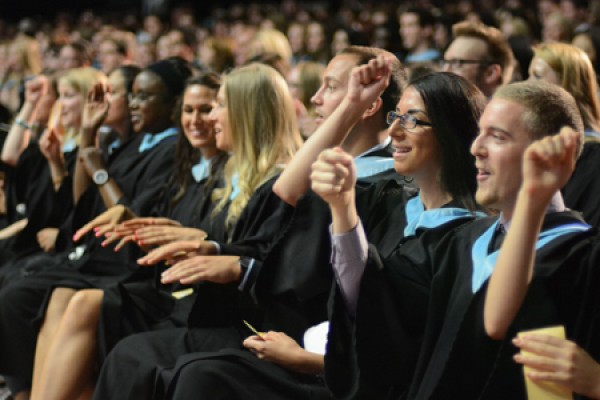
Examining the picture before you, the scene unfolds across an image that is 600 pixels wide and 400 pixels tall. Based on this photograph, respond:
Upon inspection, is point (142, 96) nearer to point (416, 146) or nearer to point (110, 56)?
point (416, 146)

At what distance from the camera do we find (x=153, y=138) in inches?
221

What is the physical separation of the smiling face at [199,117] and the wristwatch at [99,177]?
55 cm

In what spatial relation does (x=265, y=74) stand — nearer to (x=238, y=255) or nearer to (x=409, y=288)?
(x=238, y=255)

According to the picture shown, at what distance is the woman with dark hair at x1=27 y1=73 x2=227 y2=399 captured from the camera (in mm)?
4230

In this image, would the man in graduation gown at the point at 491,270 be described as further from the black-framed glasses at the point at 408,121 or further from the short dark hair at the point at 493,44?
the short dark hair at the point at 493,44

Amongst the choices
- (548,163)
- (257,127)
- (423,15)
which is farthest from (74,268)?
(423,15)

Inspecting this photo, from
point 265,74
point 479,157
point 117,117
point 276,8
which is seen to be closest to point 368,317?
point 479,157

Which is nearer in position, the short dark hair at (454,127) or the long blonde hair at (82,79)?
the short dark hair at (454,127)

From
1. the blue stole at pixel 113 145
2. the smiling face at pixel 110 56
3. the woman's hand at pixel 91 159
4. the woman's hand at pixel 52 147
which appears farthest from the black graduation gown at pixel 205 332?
the smiling face at pixel 110 56

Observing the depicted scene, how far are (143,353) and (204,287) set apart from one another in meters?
0.34

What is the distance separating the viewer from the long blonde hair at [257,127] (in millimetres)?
4168

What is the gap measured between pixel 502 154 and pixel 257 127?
177 cm

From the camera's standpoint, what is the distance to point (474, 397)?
2.59 meters

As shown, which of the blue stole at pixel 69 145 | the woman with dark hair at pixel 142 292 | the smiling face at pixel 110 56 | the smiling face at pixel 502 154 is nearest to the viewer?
the smiling face at pixel 502 154
